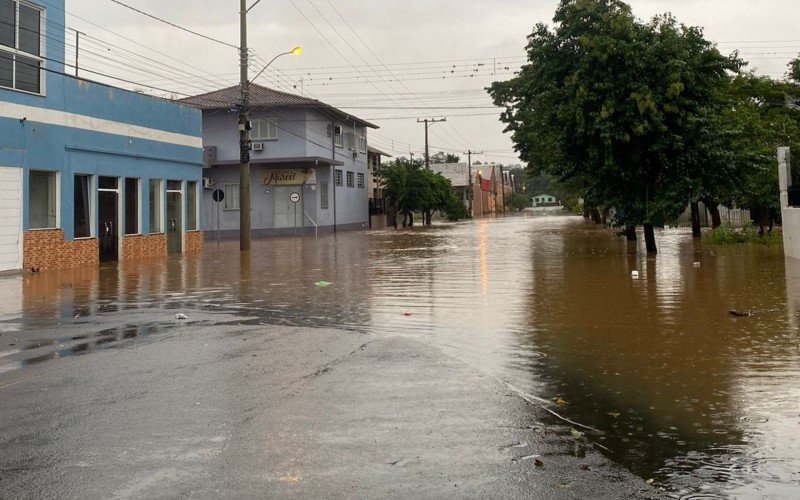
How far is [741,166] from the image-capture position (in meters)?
21.3

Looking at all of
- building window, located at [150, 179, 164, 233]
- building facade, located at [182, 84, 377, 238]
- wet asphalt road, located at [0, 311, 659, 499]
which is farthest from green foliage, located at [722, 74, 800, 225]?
building facade, located at [182, 84, 377, 238]

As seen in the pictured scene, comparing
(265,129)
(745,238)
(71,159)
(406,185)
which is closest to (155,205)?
(71,159)

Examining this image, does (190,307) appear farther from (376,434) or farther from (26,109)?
(26,109)

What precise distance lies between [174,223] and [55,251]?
783cm

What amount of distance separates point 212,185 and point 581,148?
1368 inches

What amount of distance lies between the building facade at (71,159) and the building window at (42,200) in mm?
29

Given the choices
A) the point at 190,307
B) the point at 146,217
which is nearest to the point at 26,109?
the point at 146,217

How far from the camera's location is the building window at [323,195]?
53.3 meters

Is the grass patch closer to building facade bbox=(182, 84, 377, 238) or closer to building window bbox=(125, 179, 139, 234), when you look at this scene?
building window bbox=(125, 179, 139, 234)

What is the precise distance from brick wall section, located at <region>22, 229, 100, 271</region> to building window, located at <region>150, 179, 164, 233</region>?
4311 mm

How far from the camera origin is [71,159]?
78.1 feet

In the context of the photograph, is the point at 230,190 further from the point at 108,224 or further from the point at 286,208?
the point at 108,224

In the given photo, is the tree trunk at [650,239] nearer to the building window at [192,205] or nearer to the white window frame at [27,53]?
the building window at [192,205]

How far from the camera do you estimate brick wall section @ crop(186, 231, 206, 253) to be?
104 ft
